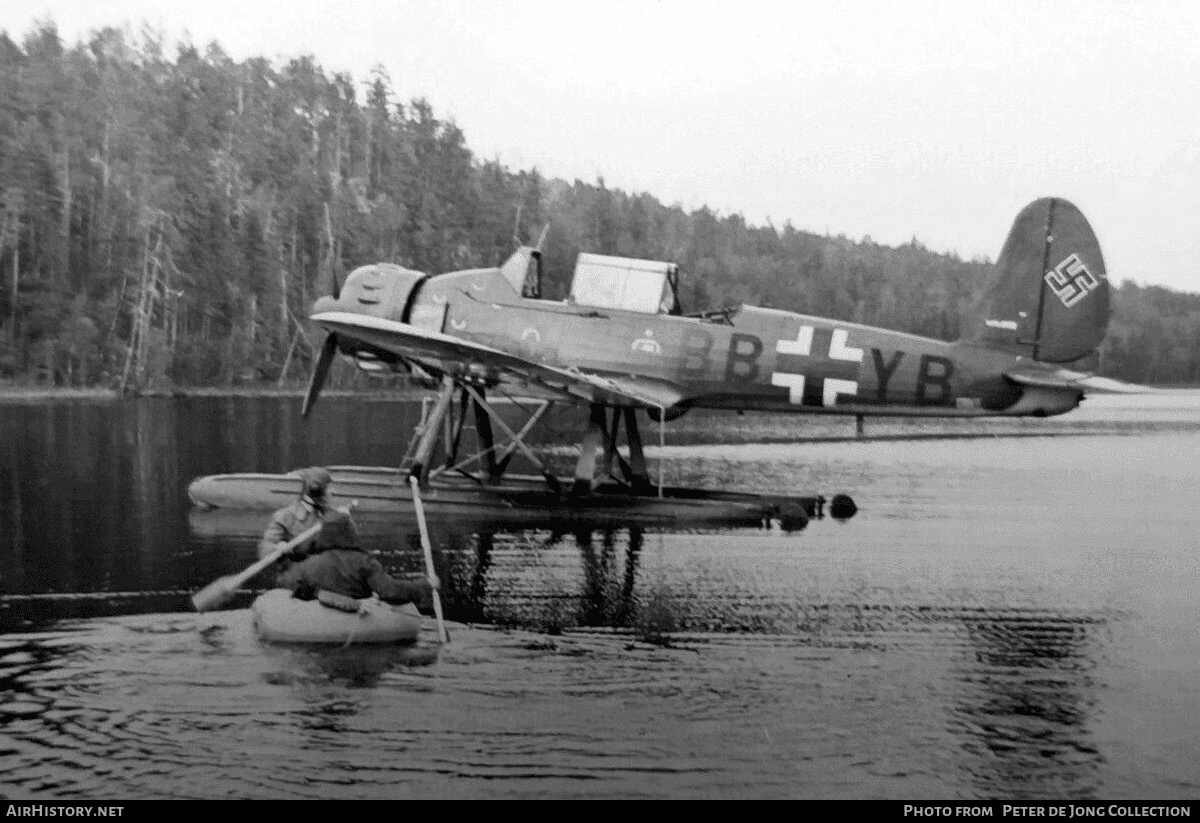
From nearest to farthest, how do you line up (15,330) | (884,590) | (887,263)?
(884,590)
(15,330)
(887,263)

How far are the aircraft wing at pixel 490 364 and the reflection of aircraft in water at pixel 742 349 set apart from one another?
0.08ft

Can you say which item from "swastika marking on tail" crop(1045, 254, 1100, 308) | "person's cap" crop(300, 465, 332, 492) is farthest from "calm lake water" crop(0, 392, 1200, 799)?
"swastika marking on tail" crop(1045, 254, 1100, 308)

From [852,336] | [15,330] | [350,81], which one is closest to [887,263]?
[350,81]

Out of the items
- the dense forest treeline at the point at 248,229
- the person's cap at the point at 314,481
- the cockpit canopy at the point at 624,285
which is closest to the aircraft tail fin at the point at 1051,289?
the cockpit canopy at the point at 624,285

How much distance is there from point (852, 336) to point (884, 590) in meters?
5.21

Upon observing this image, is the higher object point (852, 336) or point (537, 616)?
point (852, 336)

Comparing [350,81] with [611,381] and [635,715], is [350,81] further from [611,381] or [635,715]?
[635,715]

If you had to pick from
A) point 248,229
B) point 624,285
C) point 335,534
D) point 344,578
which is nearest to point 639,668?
point 344,578

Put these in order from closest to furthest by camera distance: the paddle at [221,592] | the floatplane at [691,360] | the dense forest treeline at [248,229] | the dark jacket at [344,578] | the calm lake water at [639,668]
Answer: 1. the calm lake water at [639,668]
2. the dark jacket at [344,578]
3. the paddle at [221,592]
4. the floatplane at [691,360]
5. the dense forest treeline at [248,229]

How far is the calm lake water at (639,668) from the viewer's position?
24.9ft

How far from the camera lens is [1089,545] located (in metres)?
17.2

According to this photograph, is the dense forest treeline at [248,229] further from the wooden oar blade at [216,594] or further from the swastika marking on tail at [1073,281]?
the wooden oar blade at [216,594]

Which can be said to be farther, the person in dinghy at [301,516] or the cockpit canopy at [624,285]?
the cockpit canopy at [624,285]

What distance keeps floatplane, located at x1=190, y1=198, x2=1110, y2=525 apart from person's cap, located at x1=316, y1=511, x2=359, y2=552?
6614 mm
